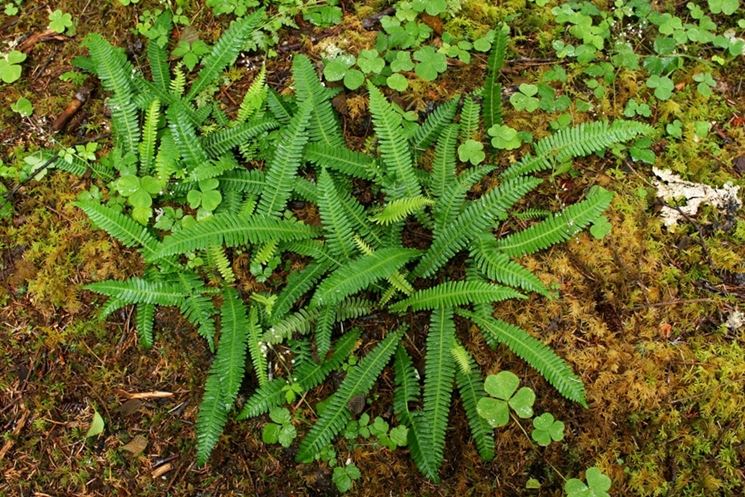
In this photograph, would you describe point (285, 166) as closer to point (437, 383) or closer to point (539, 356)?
point (437, 383)

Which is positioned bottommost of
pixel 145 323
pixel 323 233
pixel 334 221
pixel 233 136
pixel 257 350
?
pixel 257 350

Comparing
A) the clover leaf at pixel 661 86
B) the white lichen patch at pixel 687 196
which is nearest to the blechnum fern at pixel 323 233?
the white lichen patch at pixel 687 196

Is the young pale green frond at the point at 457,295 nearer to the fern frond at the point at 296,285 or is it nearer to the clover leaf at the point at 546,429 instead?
the fern frond at the point at 296,285

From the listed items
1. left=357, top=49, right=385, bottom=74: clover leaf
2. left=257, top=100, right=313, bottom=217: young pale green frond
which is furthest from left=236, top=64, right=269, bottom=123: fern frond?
left=357, top=49, right=385, bottom=74: clover leaf

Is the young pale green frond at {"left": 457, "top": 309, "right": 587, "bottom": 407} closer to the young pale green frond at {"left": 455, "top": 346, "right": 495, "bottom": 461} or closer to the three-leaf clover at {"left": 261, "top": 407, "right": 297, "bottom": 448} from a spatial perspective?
the young pale green frond at {"left": 455, "top": 346, "right": 495, "bottom": 461}


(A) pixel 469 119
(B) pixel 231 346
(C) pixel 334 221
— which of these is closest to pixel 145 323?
(B) pixel 231 346
